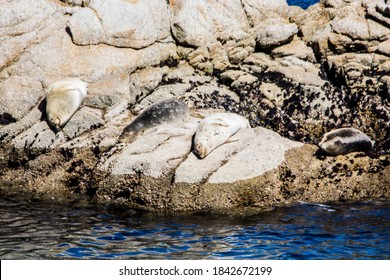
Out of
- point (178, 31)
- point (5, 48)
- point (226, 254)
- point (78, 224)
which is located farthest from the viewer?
point (178, 31)

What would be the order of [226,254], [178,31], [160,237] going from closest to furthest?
[226,254]
[160,237]
[178,31]

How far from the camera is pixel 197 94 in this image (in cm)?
1549

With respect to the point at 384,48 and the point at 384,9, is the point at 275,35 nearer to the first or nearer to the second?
the point at 384,48

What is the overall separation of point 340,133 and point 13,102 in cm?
712

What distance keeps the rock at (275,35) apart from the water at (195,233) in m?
5.61

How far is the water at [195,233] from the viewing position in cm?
1004

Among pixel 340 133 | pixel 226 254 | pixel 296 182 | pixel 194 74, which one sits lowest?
pixel 226 254

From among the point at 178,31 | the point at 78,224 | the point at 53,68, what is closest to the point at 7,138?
the point at 53,68

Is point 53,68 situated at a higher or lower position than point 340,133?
higher

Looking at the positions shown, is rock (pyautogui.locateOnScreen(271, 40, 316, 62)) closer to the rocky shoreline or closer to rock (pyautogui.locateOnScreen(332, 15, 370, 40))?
the rocky shoreline

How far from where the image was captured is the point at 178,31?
16719 millimetres

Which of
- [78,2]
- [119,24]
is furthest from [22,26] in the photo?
[119,24]

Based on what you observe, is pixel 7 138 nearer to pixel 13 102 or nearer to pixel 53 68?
pixel 13 102

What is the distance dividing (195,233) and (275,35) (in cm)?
718
